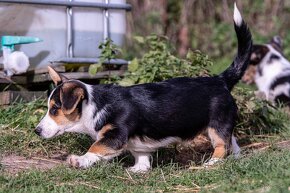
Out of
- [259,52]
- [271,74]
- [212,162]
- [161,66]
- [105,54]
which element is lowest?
[271,74]

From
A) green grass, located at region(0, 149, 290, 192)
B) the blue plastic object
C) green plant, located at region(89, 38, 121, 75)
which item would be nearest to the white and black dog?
green plant, located at region(89, 38, 121, 75)

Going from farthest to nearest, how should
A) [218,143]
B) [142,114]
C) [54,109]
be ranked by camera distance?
[218,143]
[142,114]
[54,109]

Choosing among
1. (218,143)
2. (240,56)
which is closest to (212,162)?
(218,143)

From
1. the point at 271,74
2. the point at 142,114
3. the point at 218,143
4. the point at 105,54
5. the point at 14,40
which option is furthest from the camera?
the point at 271,74

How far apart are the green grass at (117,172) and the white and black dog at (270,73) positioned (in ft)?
10.2

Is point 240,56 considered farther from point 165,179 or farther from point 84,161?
point 84,161

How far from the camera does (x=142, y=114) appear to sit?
5.26 metres

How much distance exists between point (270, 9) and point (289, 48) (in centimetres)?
122

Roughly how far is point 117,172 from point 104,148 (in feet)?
0.68

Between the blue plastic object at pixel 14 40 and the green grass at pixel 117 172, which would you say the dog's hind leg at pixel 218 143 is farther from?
the blue plastic object at pixel 14 40

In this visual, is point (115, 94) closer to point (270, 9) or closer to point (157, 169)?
point (157, 169)

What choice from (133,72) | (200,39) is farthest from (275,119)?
(200,39)

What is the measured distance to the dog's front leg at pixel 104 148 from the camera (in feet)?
16.5

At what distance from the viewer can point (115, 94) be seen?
527 centimetres
